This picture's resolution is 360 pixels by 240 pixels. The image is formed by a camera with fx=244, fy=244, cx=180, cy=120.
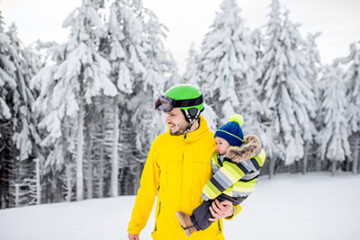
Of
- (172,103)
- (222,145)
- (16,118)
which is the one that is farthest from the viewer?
(16,118)

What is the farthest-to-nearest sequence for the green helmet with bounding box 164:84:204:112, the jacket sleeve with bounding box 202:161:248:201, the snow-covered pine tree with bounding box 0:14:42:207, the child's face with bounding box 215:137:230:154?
the snow-covered pine tree with bounding box 0:14:42:207, the green helmet with bounding box 164:84:204:112, the child's face with bounding box 215:137:230:154, the jacket sleeve with bounding box 202:161:248:201

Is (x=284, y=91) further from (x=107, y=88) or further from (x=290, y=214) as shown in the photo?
(x=107, y=88)

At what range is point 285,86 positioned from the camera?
20203 millimetres

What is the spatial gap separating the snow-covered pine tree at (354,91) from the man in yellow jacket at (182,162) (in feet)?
88.0

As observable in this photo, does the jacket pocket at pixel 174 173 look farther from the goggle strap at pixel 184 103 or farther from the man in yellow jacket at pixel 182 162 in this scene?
the goggle strap at pixel 184 103

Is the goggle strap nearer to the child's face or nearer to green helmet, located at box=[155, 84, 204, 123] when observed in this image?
green helmet, located at box=[155, 84, 204, 123]

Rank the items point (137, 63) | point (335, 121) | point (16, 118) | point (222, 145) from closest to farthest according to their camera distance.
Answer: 1. point (222, 145)
2. point (137, 63)
3. point (16, 118)
4. point (335, 121)

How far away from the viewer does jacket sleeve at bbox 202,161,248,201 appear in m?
2.00

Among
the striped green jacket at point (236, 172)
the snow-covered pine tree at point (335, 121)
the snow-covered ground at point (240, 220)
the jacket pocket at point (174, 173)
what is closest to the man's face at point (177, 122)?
the jacket pocket at point (174, 173)

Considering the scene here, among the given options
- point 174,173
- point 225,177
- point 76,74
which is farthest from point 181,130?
point 76,74

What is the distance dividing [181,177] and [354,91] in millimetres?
27329

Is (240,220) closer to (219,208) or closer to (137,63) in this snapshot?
(219,208)

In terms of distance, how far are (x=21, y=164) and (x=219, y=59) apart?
15.9 metres

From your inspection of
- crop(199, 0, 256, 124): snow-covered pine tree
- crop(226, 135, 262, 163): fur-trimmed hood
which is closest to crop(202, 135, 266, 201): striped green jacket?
crop(226, 135, 262, 163): fur-trimmed hood
